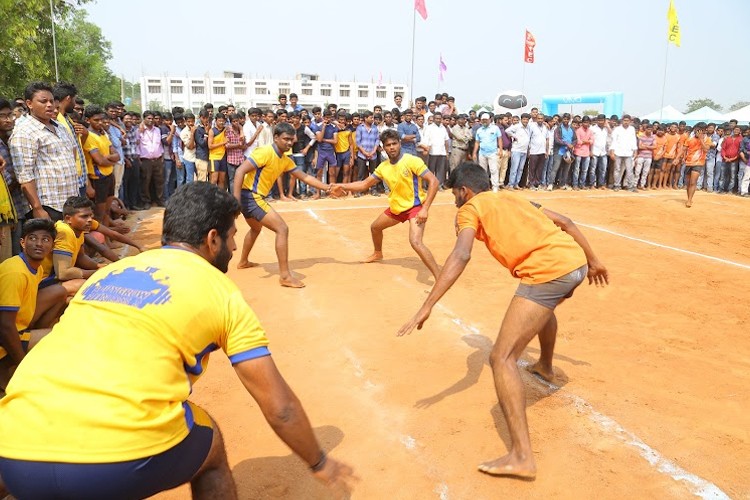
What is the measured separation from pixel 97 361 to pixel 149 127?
11.9m

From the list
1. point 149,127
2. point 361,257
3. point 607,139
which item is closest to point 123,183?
point 149,127

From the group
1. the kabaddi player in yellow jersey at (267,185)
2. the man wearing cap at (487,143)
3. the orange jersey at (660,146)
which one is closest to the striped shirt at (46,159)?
the kabaddi player in yellow jersey at (267,185)

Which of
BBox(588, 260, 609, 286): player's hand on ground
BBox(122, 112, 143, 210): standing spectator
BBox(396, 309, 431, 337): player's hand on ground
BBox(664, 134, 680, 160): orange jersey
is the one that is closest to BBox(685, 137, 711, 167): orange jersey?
BBox(664, 134, 680, 160): orange jersey

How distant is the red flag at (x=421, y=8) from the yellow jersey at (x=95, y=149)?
14605 millimetres

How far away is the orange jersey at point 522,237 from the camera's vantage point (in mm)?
3582

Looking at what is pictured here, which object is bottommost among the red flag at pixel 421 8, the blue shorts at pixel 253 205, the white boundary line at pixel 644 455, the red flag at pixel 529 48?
the white boundary line at pixel 644 455

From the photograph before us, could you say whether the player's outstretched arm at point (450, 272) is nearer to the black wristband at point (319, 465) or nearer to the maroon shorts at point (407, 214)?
the black wristband at point (319, 465)

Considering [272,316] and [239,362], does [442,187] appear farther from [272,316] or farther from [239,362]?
[239,362]

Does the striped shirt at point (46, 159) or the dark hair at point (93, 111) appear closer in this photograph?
the striped shirt at point (46, 159)

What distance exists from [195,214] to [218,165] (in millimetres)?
11290

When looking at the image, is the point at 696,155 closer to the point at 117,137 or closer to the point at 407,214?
the point at 407,214

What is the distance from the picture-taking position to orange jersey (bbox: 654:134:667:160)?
56.5 feet

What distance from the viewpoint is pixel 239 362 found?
1.93 meters

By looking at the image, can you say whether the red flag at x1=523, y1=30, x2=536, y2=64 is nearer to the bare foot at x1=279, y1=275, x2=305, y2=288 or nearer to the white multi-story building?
Result: the bare foot at x1=279, y1=275, x2=305, y2=288
